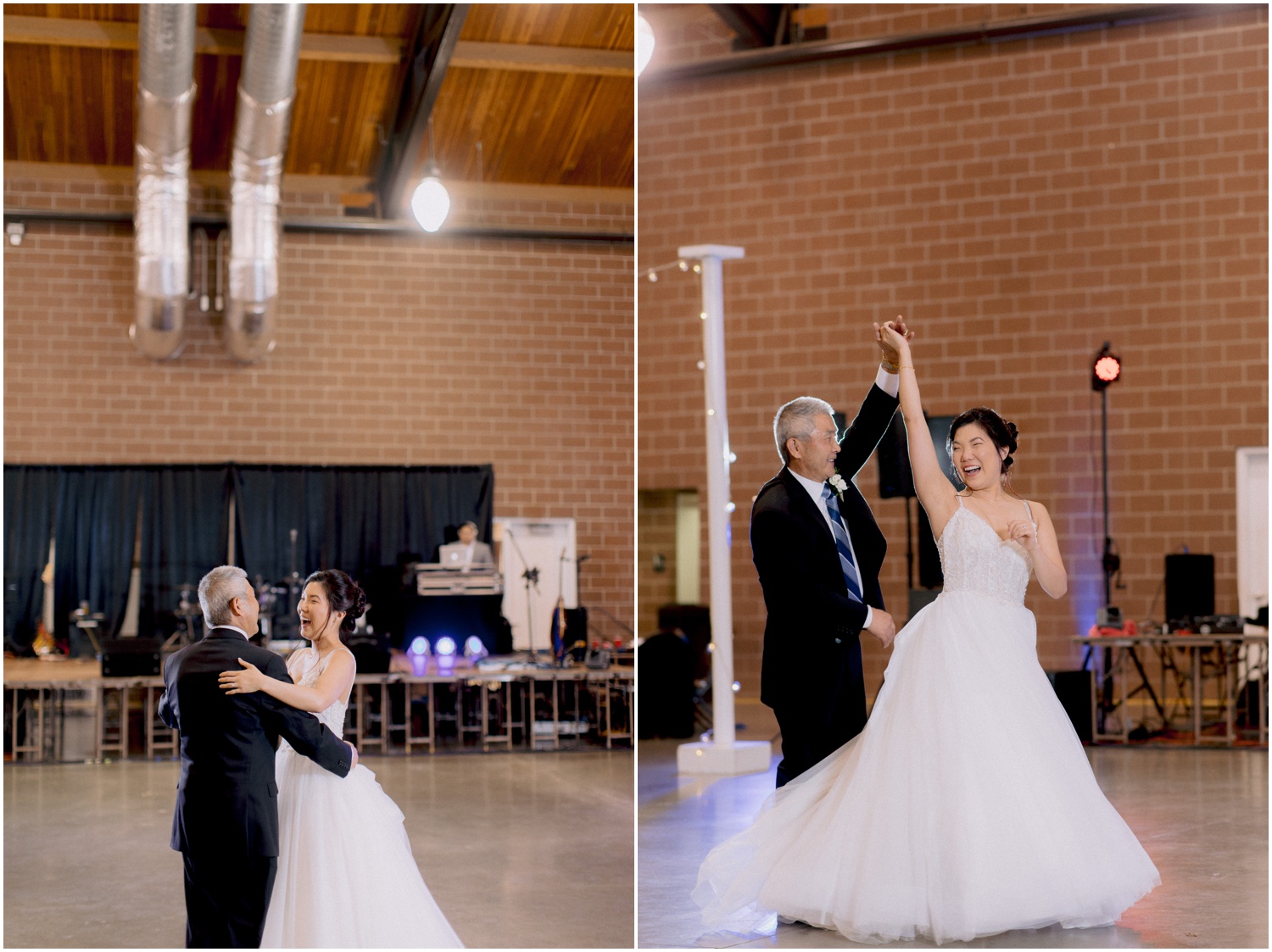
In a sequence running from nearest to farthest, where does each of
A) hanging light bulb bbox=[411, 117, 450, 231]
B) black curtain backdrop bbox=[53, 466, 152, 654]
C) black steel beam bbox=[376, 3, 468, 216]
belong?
black steel beam bbox=[376, 3, 468, 216] → hanging light bulb bbox=[411, 117, 450, 231] → black curtain backdrop bbox=[53, 466, 152, 654]

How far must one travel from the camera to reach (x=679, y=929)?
391 centimetres

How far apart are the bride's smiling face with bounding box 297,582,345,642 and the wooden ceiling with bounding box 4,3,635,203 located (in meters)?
5.92

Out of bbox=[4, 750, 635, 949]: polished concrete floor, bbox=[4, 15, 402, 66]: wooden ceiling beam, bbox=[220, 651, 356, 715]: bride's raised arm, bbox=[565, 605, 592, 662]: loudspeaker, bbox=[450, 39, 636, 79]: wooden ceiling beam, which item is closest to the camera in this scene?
bbox=[220, 651, 356, 715]: bride's raised arm

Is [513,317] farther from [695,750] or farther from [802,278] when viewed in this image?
[695,750]

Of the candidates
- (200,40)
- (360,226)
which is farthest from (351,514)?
(200,40)

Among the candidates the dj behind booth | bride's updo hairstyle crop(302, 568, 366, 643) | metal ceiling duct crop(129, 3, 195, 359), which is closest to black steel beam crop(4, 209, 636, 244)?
metal ceiling duct crop(129, 3, 195, 359)

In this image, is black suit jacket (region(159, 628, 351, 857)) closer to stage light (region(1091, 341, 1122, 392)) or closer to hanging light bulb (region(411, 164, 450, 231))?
hanging light bulb (region(411, 164, 450, 231))

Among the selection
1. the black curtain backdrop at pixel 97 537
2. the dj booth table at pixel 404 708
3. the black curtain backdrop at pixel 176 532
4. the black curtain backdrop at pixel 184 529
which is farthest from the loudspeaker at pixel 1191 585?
the black curtain backdrop at pixel 97 537

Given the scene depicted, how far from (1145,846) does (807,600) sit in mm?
2330

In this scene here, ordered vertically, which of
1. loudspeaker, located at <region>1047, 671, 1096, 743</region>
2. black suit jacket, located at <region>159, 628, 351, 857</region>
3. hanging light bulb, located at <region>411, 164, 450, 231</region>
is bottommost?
loudspeaker, located at <region>1047, 671, 1096, 743</region>

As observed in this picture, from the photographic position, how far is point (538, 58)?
9.61 meters

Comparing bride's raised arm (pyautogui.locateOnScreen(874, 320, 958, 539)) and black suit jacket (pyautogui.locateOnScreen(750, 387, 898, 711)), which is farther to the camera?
black suit jacket (pyautogui.locateOnScreen(750, 387, 898, 711))

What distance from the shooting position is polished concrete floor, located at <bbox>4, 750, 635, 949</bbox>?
4.85 metres

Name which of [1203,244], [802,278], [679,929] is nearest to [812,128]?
[802,278]
